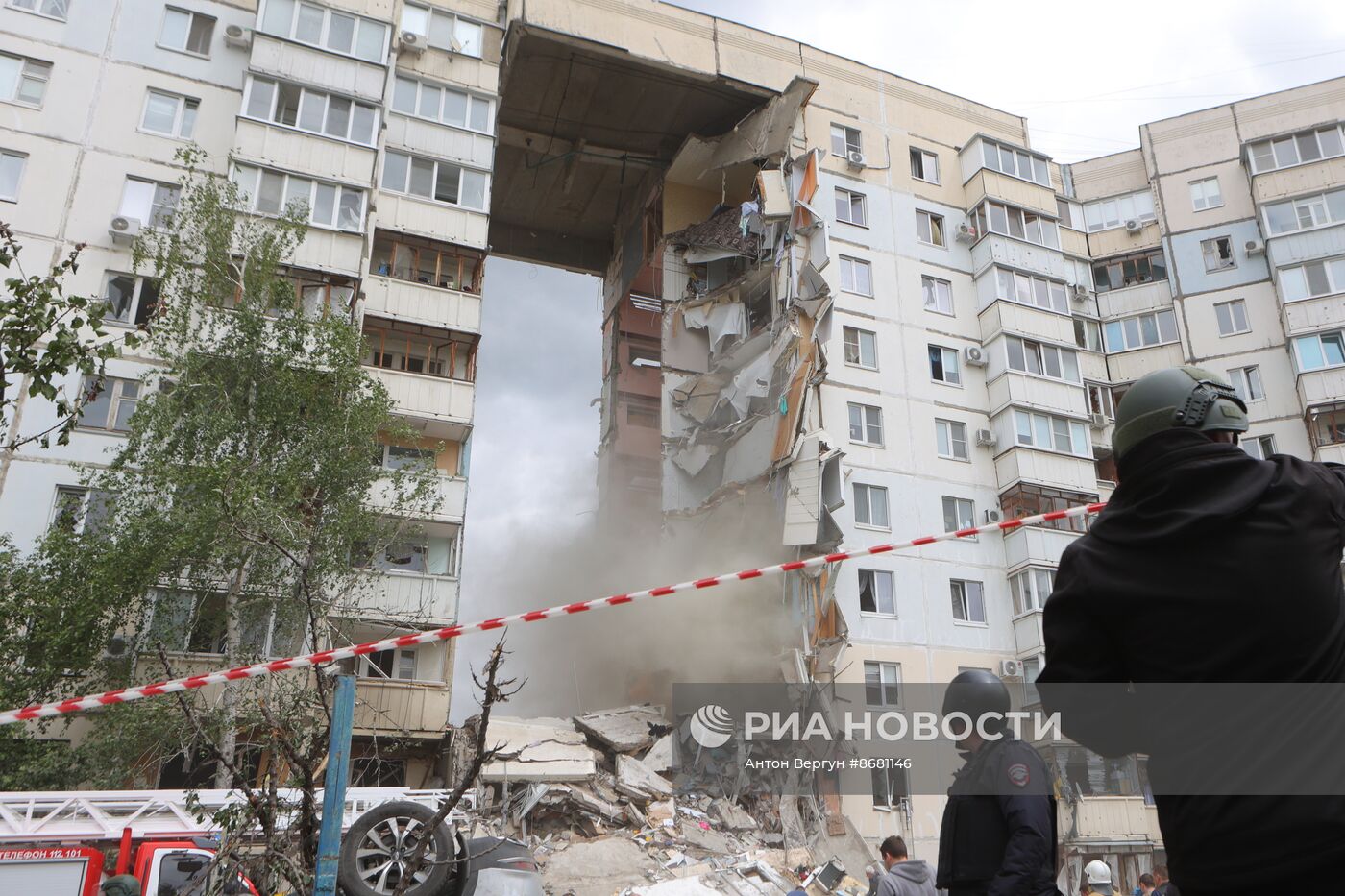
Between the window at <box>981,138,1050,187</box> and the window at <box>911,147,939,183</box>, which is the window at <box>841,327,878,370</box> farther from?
the window at <box>981,138,1050,187</box>

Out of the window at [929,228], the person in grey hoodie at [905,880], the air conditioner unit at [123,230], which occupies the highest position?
the window at [929,228]

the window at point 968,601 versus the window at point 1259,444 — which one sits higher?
the window at point 1259,444

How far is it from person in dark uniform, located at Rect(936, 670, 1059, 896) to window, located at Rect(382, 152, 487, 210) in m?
28.2

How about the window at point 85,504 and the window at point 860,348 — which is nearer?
the window at point 85,504

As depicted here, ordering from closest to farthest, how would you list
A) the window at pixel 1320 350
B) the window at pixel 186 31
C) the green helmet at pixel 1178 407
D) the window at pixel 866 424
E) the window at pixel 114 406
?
1. the green helmet at pixel 1178 407
2. the window at pixel 114 406
3. the window at pixel 186 31
4. the window at pixel 866 424
5. the window at pixel 1320 350

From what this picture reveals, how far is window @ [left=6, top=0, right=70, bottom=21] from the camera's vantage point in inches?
1070

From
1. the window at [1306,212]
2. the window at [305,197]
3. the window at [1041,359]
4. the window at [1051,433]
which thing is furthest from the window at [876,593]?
the window at [1306,212]

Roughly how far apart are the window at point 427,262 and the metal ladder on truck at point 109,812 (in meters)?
Answer: 17.6

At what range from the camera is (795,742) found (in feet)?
90.3

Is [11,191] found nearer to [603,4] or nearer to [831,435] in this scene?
[603,4]

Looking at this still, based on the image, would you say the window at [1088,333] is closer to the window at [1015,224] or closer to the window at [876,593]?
the window at [1015,224]

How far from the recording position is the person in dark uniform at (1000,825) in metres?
3.82

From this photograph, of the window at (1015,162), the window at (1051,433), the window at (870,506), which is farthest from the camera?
the window at (1015,162)

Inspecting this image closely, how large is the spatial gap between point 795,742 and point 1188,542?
26.7 m
